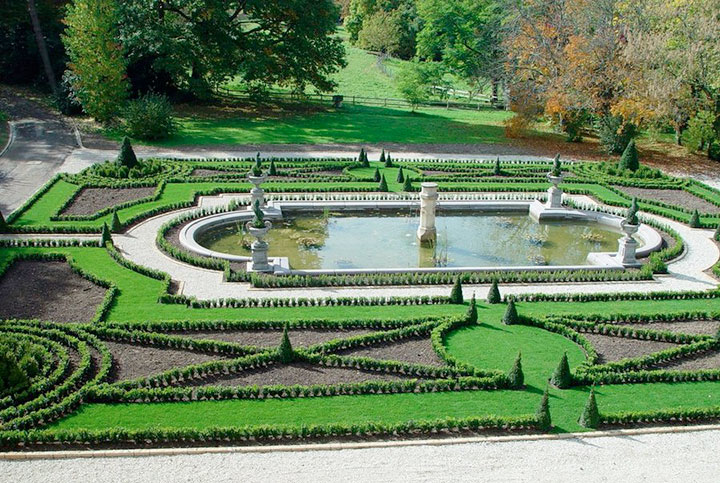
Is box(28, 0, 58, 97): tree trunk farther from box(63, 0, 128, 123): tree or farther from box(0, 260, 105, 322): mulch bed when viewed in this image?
box(0, 260, 105, 322): mulch bed

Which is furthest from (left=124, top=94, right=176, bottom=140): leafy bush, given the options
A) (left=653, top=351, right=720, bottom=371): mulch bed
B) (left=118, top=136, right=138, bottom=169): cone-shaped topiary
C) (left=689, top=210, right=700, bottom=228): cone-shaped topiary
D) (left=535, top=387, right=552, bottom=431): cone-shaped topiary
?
(left=535, top=387, right=552, bottom=431): cone-shaped topiary

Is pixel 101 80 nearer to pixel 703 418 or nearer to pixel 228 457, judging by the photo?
pixel 228 457

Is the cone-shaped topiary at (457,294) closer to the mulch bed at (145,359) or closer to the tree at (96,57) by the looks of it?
the mulch bed at (145,359)

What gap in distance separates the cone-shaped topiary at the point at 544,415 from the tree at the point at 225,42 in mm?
36823

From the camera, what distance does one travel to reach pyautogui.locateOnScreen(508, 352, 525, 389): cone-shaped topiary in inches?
587

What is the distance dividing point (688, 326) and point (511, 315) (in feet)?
15.0

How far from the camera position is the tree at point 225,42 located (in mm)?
44844

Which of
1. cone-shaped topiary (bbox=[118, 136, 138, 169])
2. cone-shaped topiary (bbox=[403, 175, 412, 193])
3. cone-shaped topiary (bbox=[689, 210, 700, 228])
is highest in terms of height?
cone-shaped topiary (bbox=[118, 136, 138, 169])

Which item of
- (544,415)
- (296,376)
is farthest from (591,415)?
(296,376)

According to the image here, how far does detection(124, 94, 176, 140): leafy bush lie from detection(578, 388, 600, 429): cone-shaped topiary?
104 feet

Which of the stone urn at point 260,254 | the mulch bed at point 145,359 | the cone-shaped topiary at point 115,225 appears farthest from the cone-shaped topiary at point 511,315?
the cone-shaped topiary at point 115,225

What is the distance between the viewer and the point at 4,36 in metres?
50.7

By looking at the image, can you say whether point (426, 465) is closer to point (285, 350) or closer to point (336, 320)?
point (285, 350)

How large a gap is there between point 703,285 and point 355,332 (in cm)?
1100
